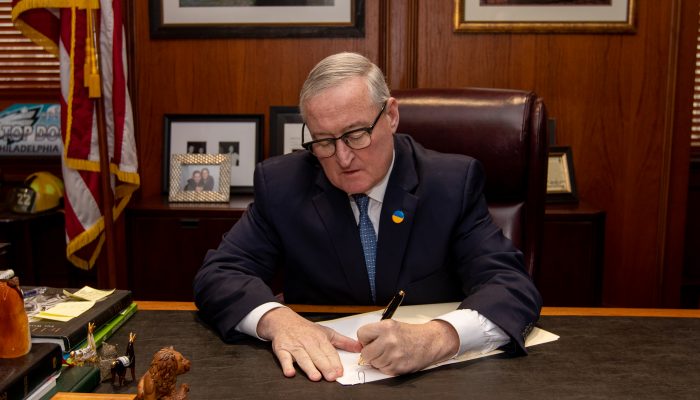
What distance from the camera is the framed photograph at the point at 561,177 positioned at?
3061 millimetres

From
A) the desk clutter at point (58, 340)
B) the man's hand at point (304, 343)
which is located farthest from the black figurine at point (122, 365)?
the man's hand at point (304, 343)

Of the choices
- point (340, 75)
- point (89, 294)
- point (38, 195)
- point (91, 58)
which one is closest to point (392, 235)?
point (340, 75)

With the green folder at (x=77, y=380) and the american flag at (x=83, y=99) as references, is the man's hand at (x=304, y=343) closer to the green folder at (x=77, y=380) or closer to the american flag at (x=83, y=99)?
the green folder at (x=77, y=380)

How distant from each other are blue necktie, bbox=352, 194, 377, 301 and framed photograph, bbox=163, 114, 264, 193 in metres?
1.66

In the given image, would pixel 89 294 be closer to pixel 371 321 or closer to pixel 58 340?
pixel 58 340

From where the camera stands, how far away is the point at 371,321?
1.38 metres

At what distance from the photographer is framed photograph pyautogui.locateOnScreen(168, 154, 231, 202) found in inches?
123

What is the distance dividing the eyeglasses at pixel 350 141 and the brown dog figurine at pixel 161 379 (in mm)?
806

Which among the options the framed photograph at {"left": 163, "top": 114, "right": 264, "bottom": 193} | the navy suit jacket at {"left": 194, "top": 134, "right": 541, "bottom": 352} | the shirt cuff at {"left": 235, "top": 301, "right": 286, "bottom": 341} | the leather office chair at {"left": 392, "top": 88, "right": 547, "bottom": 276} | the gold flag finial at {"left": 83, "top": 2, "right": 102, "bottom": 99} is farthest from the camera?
the framed photograph at {"left": 163, "top": 114, "right": 264, "bottom": 193}

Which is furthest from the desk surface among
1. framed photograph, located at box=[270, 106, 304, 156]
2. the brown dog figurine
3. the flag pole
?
framed photograph, located at box=[270, 106, 304, 156]

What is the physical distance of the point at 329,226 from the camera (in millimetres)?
1698

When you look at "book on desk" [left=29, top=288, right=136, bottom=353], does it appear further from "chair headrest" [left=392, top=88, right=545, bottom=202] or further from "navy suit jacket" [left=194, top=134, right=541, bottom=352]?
"chair headrest" [left=392, top=88, right=545, bottom=202]

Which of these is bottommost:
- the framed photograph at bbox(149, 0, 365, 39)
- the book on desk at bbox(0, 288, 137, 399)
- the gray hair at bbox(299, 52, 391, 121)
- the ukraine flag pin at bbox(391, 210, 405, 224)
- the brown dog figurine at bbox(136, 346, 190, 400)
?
the book on desk at bbox(0, 288, 137, 399)

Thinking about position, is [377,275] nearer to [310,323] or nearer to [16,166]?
[310,323]
